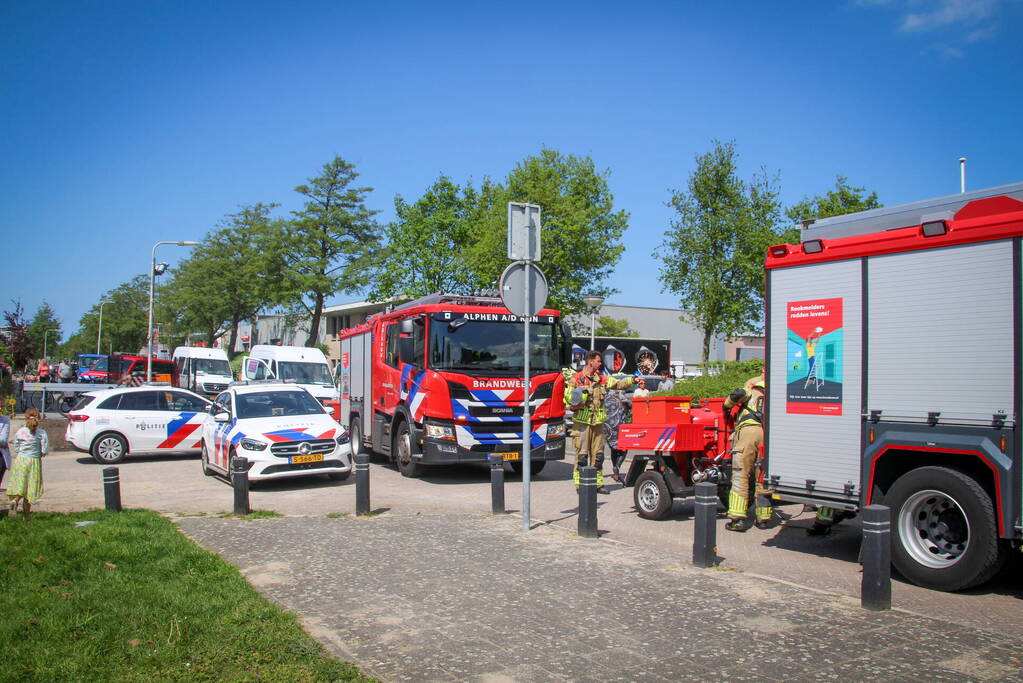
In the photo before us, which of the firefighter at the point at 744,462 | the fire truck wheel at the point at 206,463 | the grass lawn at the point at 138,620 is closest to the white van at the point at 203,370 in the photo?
the fire truck wheel at the point at 206,463

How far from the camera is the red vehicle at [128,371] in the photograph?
38978 mm

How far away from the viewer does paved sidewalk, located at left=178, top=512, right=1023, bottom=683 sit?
4699 mm

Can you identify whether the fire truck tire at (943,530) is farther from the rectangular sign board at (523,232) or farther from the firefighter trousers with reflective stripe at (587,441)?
the firefighter trousers with reflective stripe at (587,441)

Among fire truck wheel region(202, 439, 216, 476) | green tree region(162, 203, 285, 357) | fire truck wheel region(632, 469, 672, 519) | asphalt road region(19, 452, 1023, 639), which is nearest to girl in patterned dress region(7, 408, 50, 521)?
asphalt road region(19, 452, 1023, 639)

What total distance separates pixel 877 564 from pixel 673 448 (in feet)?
12.4

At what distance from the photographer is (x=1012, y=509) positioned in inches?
233

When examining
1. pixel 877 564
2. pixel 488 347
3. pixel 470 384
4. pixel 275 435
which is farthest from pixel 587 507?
pixel 275 435

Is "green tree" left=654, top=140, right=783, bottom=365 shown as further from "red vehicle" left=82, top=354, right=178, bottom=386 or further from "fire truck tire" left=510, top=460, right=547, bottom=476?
"red vehicle" left=82, top=354, right=178, bottom=386

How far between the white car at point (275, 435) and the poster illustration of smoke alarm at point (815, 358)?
25.1 feet

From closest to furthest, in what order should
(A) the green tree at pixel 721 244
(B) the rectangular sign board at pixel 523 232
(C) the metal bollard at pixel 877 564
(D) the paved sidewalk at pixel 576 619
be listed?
(D) the paved sidewalk at pixel 576 619, (C) the metal bollard at pixel 877 564, (B) the rectangular sign board at pixel 523 232, (A) the green tree at pixel 721 244

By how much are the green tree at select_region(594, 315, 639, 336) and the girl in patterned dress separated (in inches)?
1955

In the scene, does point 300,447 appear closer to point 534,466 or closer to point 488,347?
point 488,347

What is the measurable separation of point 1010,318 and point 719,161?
21054mm

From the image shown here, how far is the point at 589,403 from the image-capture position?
1121 cm
